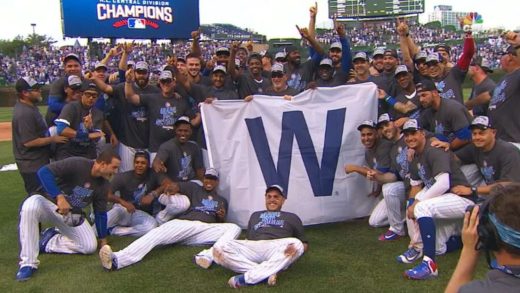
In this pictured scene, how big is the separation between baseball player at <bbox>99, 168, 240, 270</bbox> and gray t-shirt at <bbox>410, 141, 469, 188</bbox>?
6.71ft

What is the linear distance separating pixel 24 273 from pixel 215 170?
7.68 ft

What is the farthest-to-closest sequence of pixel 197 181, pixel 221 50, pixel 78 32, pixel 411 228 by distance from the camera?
pixel 78 32 < pixel 221 50 < pixel 197 181 < pixel 411 228

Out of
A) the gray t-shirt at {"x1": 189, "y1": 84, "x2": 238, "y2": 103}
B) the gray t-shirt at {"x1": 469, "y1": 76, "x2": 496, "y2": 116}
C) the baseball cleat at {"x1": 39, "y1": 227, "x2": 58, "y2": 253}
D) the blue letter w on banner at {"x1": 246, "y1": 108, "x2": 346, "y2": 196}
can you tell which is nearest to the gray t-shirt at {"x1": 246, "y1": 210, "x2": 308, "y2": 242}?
the blue letter w on banner at {"x1": 246, "y1": 108, "x2": 346, "y2": 196}

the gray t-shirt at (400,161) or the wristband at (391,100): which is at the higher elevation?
the wristband at (391,100)

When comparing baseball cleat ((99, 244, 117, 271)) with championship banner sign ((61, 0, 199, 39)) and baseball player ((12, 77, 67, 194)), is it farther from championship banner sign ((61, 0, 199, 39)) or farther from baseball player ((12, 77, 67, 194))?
championship banner sign ((61, 0, 199, 39))

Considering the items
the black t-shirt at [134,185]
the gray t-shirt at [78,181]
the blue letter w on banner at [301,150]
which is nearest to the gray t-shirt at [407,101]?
the blue letter w on banner at [301,150]

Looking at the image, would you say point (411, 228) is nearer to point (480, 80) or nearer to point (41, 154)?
point (480, 80)

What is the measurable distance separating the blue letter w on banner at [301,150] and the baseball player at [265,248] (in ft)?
3.38

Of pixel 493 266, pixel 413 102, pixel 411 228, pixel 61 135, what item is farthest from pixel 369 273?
pixel 61 135

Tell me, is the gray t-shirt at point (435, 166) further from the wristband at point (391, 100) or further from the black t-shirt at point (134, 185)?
the black t-shirt at point (134, 185)

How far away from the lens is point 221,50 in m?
7.87

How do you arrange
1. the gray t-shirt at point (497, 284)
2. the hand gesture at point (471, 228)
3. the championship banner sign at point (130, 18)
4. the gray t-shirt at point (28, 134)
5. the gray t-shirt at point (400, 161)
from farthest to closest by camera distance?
the championship banner sign at point (130, 18), the gray t-shirt at point (28, 134), the gray t-shirt at point (400, 161), the hand gesture at point (471, 228), the gray t-shirt at point (497, 284)

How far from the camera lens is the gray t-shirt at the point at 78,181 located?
17.5ft

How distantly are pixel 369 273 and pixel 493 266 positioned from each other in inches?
114
